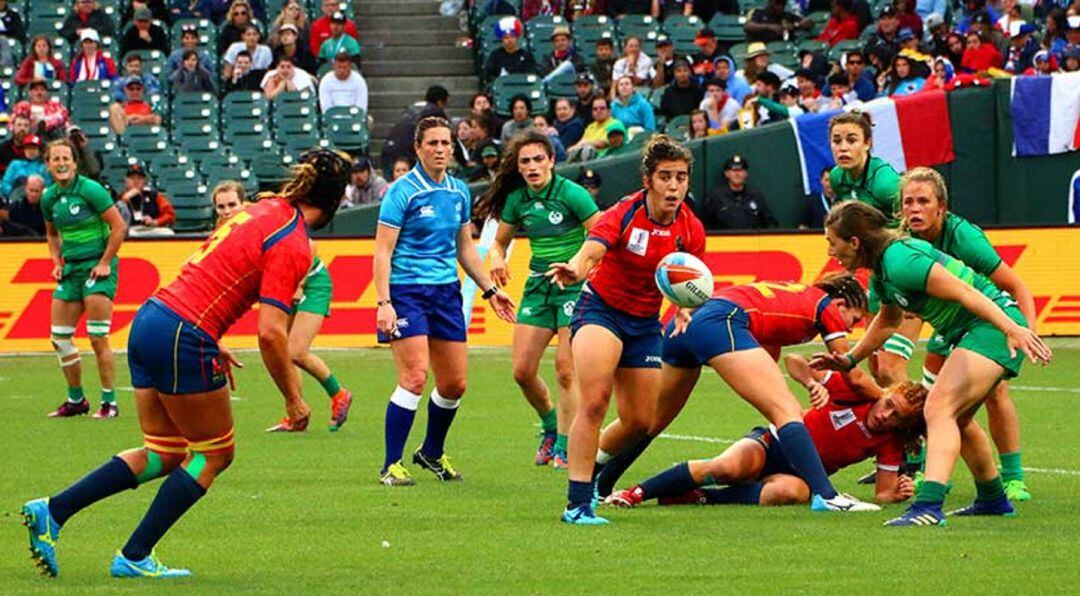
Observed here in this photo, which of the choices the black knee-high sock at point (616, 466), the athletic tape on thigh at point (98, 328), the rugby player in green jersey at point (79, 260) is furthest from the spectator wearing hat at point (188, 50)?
the black knee-high sock at point (616, 466)

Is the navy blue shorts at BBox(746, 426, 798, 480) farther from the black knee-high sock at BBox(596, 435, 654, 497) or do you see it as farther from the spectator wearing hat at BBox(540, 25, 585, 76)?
the spectator wearing hat at BBox(540, 25, 585, 76)

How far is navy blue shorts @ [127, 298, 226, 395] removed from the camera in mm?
8203

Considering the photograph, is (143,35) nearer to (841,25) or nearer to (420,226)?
(841,25)

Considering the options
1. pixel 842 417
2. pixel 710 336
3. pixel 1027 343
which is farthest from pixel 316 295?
pixel 1027 343

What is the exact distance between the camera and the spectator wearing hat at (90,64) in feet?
89.0

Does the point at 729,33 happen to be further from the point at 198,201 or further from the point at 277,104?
the point at 198,201

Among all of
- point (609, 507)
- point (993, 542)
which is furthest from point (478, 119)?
point (993, 542)

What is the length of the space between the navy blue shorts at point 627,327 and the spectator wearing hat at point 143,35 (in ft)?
62.5

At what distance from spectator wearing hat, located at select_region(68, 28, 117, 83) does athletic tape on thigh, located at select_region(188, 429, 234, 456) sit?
64.0ft

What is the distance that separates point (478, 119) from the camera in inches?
1017

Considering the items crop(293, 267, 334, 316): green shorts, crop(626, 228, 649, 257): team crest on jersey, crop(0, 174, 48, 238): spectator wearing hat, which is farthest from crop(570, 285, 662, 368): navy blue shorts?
crop(0, 174, 48, 238): spectator wearing hat

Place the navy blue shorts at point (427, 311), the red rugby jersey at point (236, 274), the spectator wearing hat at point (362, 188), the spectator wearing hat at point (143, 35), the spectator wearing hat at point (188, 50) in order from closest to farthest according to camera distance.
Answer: the red rugby jersey at point (236, 274) < the navy blue shorts at point (427, 311) < the spectator wearing hat at point (362, 188) < the spectator wearing hat at point (188, 50) < the spectator wearing hat at point (143, 35)

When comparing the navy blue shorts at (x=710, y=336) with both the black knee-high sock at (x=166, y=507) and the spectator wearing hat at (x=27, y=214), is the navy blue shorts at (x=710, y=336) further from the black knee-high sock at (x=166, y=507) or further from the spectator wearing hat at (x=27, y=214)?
the spectator wearing hat at (x=27, y=214)

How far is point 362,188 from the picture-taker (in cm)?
2453
